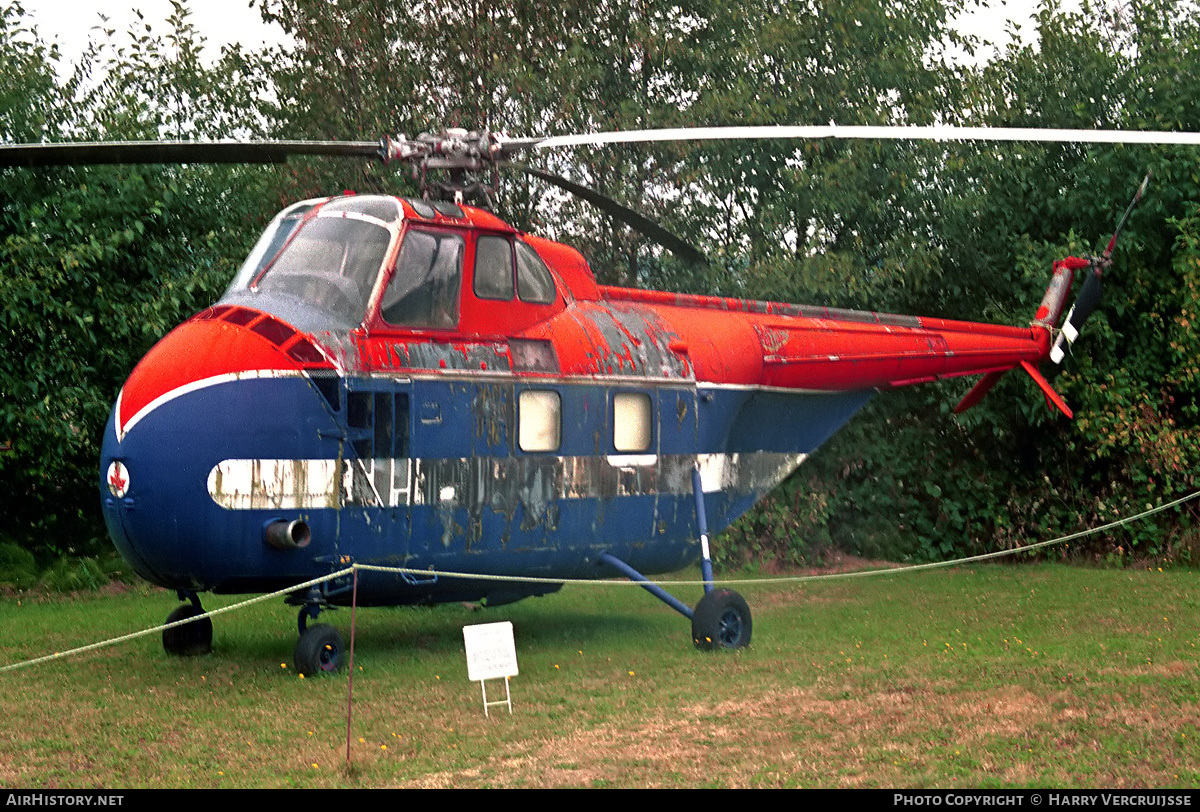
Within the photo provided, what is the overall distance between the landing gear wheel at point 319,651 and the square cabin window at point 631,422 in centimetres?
322

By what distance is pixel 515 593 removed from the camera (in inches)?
511

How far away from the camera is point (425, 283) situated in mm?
11547

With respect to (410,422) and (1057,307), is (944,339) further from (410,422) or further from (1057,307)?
(410,422)

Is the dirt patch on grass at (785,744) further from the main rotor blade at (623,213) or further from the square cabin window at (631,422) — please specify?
the main rotor blade at (623,213)

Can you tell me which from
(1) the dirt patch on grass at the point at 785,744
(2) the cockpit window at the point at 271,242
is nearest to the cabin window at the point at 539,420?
(2) the cockpit window at the point at 271,242

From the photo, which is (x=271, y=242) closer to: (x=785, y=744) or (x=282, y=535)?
(x=282, y=535)

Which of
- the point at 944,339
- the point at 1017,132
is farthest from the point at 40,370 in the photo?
the point at 1017,132

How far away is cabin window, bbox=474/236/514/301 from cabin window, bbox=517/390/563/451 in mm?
945

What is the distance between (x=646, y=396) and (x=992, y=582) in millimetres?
7971

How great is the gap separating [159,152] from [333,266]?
1.64 meters

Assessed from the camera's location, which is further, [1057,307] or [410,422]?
[1057,307]

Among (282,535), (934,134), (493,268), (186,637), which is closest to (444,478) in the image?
(282,535)

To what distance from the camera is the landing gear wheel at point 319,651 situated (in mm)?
11008

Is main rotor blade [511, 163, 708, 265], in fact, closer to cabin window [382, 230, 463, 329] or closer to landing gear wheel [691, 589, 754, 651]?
cabin window [382, 230, 463, 329]
